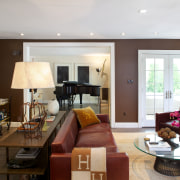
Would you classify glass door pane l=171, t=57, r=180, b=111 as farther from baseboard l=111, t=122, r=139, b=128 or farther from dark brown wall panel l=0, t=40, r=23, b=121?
dark brown wall panel l=0, t=40, r=23, b=121

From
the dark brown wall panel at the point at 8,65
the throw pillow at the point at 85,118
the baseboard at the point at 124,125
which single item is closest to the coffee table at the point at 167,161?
the throw pillow at the point at 85,118

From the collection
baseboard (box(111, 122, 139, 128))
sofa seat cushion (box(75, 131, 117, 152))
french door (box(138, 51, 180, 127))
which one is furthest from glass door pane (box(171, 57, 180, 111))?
sofa seat cushion (box(75, 131, 117, 152))

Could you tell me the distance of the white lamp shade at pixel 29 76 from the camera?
201 centimetres

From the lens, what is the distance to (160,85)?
17.6 feet

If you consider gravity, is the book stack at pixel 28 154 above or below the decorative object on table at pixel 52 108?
below

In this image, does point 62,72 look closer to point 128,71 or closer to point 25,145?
point 128,71

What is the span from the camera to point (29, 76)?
6.66 feet

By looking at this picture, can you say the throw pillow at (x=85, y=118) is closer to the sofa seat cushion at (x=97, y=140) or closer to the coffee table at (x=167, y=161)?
the sofa seat cushion at (x=97, y=140)

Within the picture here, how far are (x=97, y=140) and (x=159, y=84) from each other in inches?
132

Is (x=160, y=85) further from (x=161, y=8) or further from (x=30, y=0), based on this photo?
(x=30, y=0)

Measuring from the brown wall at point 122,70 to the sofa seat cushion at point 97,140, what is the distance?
242cm

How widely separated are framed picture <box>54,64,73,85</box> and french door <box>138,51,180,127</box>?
5.23m

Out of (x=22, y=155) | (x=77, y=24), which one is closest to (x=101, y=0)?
(x=77, y=24)

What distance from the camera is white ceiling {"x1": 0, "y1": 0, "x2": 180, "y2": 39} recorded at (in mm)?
2902
